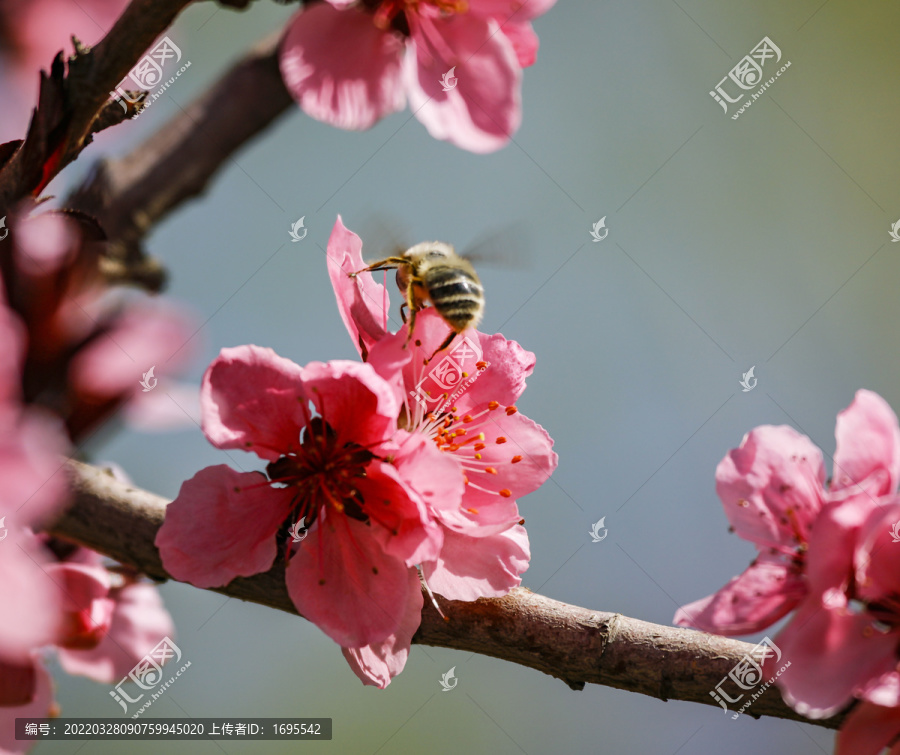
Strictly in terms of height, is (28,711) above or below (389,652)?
below

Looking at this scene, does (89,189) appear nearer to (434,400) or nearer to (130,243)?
(130,243)

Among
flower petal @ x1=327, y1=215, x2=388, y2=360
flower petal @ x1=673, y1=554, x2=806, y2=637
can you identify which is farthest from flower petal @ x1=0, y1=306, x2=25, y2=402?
flower petal @ x1=673, y1=554, x2=806, y2=637

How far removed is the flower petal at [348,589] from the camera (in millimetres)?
1183

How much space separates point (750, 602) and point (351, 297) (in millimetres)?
820

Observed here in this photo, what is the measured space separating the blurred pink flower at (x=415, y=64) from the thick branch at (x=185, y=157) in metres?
0.67

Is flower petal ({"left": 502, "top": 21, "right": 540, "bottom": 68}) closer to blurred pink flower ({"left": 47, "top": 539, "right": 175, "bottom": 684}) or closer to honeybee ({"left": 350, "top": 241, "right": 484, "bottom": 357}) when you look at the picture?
honeybee ({"left": 350, "top": 241, "right": 484, "bottom": 357})

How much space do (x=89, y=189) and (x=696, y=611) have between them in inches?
64.0

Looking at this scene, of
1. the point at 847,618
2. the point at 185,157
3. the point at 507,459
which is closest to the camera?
the point at 847,618

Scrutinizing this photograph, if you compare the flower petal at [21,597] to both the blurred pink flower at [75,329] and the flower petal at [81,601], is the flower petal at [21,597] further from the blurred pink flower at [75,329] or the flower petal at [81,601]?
the blurred pink flower at [75,329]

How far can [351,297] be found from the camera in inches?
51.4

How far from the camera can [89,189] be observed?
5.94 feet

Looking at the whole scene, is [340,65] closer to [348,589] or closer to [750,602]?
[348,589]

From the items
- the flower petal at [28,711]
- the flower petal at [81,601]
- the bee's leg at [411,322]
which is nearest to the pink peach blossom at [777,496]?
the bee's leg at [411,322]

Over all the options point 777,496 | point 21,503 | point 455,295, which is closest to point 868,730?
point 777,496
